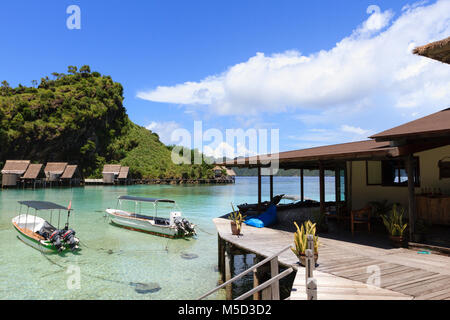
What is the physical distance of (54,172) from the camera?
5838 centimetres

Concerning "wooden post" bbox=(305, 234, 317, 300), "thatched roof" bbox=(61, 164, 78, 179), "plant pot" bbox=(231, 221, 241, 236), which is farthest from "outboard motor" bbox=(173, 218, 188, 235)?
"thatched roof" bbox=(61, 164, 78, 179)

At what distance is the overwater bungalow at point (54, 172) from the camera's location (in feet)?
189

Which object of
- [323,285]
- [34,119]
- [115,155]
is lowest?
[323,285]

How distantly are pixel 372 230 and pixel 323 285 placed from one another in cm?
619

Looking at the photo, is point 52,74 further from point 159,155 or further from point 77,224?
point 77,224

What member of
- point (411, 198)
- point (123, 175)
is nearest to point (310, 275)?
point (411, 198)

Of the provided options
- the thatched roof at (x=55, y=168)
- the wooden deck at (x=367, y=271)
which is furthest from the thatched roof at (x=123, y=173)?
the wooden deck at (x=367, y=271)

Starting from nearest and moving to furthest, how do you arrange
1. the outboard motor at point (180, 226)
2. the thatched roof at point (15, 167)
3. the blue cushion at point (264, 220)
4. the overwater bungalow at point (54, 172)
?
the blue cushion at point (264, 220) < the outboard motor at point (180, 226) < the thatched roof at point (15, 167) < the overwater bungalow at point (54, 172)

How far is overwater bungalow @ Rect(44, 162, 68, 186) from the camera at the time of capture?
57.7m

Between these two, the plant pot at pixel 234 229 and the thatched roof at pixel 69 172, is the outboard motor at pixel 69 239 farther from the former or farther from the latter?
the thatched roof at pixel 69 172

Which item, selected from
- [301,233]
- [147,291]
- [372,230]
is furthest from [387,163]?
[147,291]

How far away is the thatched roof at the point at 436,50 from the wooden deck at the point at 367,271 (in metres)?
7.19

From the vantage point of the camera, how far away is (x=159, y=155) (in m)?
100
